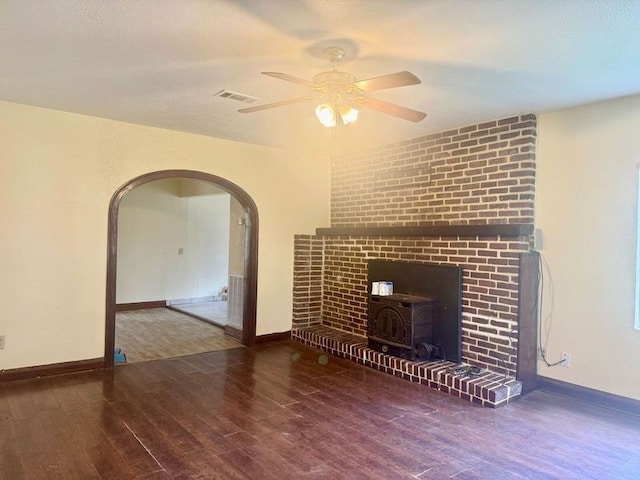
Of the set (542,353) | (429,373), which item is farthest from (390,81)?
(542,353)

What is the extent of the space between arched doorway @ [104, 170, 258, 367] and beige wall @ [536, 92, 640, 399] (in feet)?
10.3

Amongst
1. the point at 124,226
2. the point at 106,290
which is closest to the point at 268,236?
the point at 106,290

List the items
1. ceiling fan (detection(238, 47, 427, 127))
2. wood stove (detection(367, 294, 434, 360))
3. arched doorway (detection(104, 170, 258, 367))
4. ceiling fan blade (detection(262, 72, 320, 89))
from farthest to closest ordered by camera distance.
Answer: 1. arched doorway (detection(104, 170, 258, 367))
2. wood stove (detection(367, 294, 434, 360))
3. ceiling fan (detection(238, 47, 427, 127))
4. ceiling fan blade (detection(262, 72, 320, 89))

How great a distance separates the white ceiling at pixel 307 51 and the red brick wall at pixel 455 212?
47cm

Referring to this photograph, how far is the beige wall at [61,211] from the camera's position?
151 inches

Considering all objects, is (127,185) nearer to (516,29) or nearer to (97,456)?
(97,456)

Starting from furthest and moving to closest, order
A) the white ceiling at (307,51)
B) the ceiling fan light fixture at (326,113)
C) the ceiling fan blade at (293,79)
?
the ceiling fan light fixture at (326,113), the ceiling fan blade at (293,79), the white ceiling at (307,51)

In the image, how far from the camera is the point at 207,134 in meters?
4.82

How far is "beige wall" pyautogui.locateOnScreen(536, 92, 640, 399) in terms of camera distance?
11.1 feet

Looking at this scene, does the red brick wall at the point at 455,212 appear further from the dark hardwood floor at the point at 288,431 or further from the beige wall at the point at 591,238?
the dark hardwood floor at the point at 288,431

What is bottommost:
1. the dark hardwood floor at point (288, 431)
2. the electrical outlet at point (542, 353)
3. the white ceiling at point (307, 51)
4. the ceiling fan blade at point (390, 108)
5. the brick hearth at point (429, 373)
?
the dark hardwood floor at point (288, 431)

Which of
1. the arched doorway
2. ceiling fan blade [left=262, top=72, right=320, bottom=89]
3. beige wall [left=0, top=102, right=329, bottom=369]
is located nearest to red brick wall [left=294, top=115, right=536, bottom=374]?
the arched doorway

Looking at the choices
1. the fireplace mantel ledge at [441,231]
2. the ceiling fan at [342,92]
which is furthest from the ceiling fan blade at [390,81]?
the fireplace mantel ledge at [441,231]

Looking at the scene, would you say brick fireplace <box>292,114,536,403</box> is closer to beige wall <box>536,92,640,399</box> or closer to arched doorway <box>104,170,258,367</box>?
beige wall <box>536,92,640,399</box>
